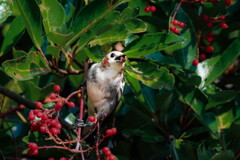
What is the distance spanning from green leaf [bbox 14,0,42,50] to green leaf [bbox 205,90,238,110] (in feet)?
2.94

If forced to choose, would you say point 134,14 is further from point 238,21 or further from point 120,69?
point 238,21

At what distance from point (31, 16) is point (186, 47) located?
92cm

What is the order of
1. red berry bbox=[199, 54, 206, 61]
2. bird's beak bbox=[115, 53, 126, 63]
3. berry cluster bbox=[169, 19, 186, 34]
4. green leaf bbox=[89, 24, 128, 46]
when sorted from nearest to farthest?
green leaf bbox=[89, 24, 128, 46] < bird's beak bbox=[115, 53, 126, 63] < berry cluster bbox=[169, 19, 186, 34] < red berry bbox=[199, 54, 206, 61]

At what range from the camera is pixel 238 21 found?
2613mm

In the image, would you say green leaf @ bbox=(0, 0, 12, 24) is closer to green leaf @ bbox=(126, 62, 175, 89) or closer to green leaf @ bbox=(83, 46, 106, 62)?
green leaf @ bbox=(83, 46, 106, 62)

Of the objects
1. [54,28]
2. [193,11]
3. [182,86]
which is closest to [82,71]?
Result: [54,28]

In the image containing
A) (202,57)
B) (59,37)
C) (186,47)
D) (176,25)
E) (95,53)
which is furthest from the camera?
(202,57)

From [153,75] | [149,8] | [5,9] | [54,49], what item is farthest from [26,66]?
[149,8]

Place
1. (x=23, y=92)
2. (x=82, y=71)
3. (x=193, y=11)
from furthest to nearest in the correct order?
(x=193, y=11) < (x=23, y=92) < (x=82, y=71)

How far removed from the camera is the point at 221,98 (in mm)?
2121

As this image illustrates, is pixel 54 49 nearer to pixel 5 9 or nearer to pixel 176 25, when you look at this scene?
pixel 5 9

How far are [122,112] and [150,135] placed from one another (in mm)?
380

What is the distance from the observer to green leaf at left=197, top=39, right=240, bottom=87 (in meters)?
2.18

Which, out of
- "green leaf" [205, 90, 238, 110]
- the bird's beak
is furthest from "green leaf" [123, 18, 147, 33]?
"green leaf" [205, 90, 238, 110]
